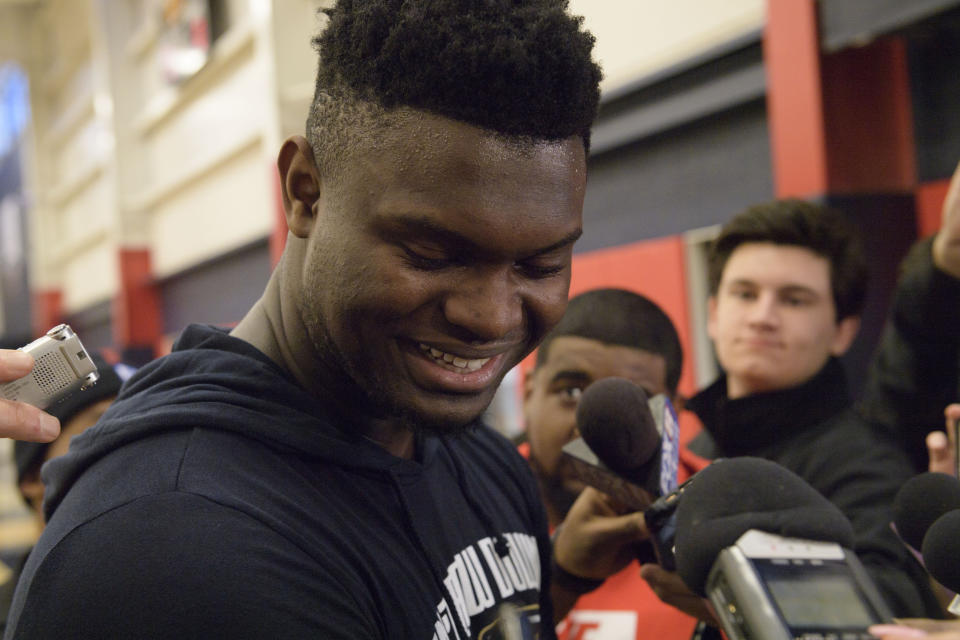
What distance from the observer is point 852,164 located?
3197 mm

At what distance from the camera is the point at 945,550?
899mm

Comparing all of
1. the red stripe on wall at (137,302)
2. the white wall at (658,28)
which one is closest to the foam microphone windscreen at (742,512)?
the white wall at (658,28)

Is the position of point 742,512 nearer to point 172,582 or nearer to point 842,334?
point 172,582

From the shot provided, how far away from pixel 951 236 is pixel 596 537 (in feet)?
2.82

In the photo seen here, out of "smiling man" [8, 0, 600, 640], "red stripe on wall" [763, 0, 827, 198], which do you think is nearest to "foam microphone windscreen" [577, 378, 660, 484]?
"smiling man" [8, 0, 600, 640]

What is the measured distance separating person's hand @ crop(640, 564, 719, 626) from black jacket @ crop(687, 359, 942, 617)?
333 millimetres

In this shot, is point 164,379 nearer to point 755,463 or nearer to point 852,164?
point 755,463

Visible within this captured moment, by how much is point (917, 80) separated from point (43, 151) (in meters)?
12.9

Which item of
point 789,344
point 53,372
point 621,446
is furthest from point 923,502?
point 789,344

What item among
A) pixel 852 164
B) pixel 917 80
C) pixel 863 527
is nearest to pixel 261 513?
pixel 863 527

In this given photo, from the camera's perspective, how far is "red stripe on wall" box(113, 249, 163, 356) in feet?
32.8

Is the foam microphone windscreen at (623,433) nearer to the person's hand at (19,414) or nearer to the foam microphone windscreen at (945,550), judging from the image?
the foam microphone windscreen at (945,550)

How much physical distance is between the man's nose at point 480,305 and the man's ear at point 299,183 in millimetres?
211

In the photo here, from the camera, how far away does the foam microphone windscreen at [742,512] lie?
0.82m
